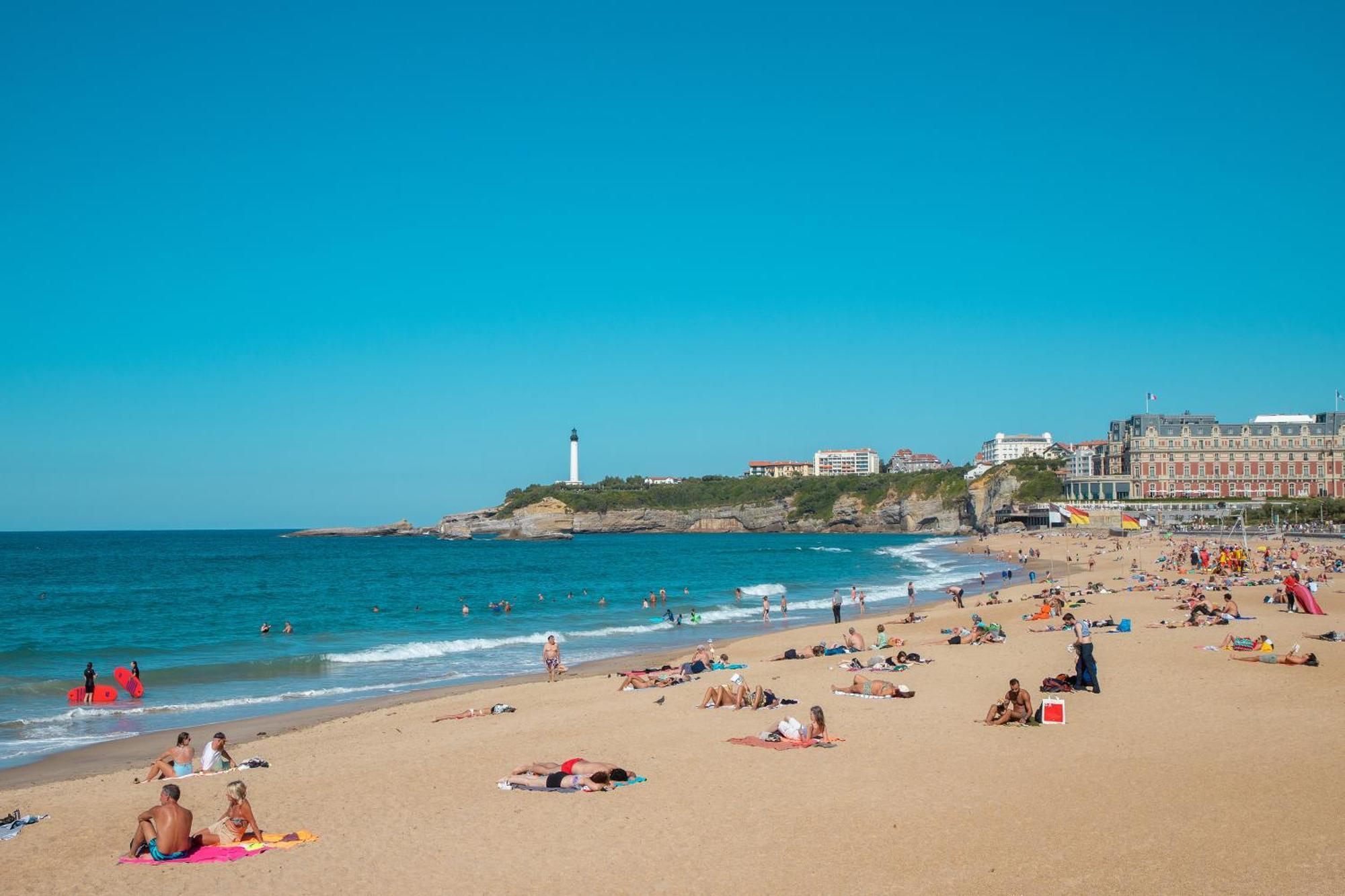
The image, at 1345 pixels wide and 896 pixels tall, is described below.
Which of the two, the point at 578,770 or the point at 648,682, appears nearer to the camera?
the point at 578,770

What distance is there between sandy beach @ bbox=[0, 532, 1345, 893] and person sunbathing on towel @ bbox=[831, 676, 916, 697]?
0.34 metres

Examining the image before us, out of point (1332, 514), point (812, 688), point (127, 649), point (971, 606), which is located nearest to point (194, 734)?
point (812, 688)

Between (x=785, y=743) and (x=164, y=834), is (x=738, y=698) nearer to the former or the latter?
A: (x=785, y=743)

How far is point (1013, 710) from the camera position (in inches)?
517

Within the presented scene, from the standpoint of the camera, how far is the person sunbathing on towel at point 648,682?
18.4 m

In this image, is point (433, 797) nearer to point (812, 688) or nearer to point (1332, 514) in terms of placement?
point (812, 688)

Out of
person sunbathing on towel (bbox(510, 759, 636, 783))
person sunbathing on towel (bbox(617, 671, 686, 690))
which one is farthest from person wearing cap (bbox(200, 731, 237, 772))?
person sunbathing on towel (bbox(617, 671, 686, 690))

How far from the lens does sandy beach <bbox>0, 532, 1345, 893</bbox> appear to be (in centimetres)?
791

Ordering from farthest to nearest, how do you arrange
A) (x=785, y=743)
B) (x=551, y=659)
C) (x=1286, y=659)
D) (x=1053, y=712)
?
(x=551, y=659), (x=1286, y=659), (x=1053, y=712), (x=785, y=743)

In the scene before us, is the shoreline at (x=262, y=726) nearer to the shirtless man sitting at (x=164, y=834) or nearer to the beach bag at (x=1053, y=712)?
the shirtless man sitting at (x=164, y=834)

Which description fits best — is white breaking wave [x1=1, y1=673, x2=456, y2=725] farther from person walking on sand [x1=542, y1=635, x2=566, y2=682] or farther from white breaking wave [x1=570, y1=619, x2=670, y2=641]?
white breaking wave [x1=570, y1=619, x2=670, y2=641]

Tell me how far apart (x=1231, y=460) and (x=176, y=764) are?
118906mm

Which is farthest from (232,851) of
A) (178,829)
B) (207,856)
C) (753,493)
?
(753,493)

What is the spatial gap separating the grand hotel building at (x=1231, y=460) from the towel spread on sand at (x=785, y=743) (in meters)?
108
